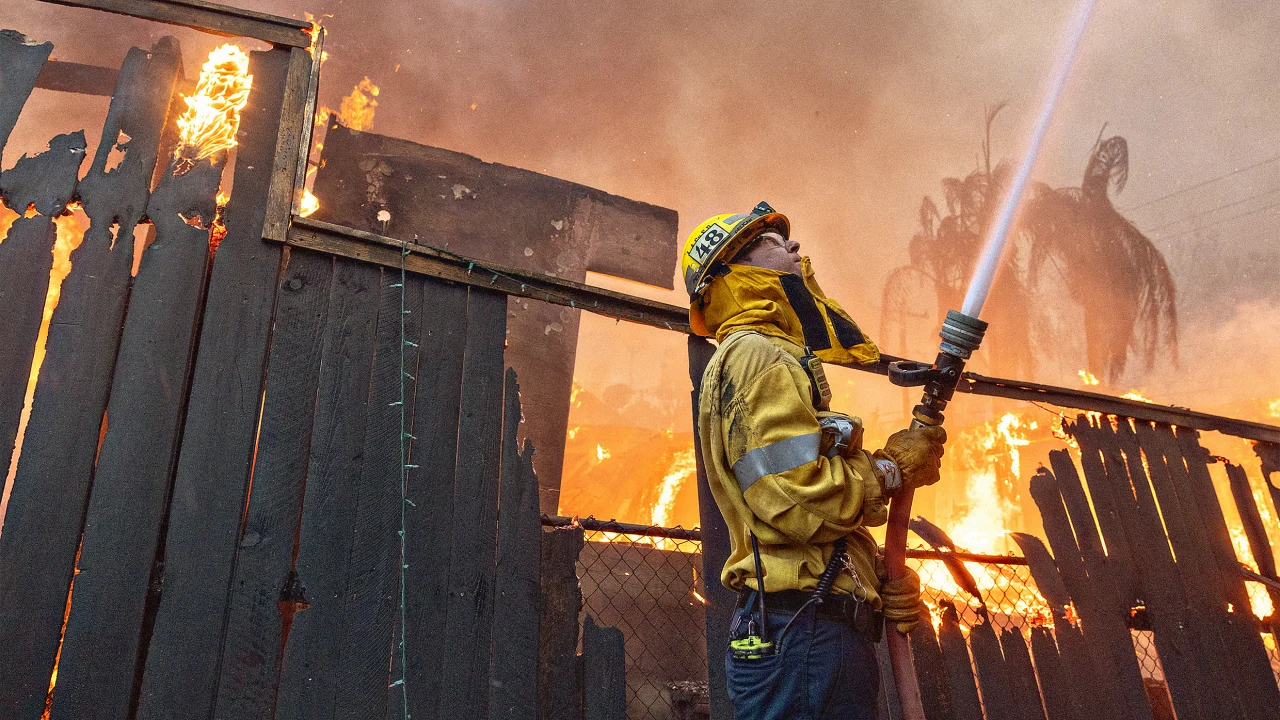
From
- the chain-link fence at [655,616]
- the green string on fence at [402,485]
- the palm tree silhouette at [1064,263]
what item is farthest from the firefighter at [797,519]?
the palm tree silhouette at [1064,263]

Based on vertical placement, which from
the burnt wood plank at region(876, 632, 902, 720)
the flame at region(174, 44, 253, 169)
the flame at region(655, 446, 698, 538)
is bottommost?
the burnt wood plank at region(876, 632, 902, 720)

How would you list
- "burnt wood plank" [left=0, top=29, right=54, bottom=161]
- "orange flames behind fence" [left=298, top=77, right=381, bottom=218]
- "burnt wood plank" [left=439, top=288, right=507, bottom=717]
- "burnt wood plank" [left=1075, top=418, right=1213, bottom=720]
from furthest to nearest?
"orange flames behind fence" [left=298, top=77, right=381, bottom=218] < "burnt wood plank" [left=1075, top=418, right=1213, bottom=720] < "burnt wood plank" [left=0, top=29, right=54, bottom=161] < "burnt wood plank" [left=439, top=288, right=507, bottom=717]

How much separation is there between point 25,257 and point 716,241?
9.10 ft

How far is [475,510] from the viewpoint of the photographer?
10.2 ft

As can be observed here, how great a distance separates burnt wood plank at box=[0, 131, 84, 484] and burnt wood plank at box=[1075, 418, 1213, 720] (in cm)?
582

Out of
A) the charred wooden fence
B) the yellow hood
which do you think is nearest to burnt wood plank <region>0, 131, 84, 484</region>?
the charred wooden fence

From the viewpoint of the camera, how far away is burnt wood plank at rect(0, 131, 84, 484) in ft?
8.75

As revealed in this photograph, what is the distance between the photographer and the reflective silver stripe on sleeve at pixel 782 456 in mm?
2430

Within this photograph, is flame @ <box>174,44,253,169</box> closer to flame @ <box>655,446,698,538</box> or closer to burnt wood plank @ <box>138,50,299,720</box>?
burnt wood plank @ <box>138,50,299,720</box>

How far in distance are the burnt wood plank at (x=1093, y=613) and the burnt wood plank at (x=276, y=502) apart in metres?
4.12

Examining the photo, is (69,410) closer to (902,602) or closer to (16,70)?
(16,70)

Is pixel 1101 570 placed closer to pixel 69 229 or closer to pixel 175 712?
pixel 175 712

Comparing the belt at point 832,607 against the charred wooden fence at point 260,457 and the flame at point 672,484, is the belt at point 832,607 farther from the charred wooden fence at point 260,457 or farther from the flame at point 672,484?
the flame at point 672,484

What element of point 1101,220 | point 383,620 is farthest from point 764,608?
point 1101,220
